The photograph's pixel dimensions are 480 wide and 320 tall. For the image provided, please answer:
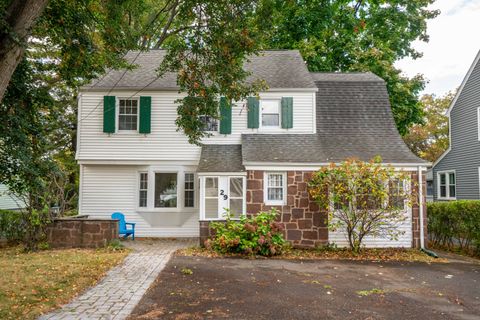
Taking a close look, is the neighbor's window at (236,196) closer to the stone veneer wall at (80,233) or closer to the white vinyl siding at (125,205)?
the white vinyl siding at (125,205)

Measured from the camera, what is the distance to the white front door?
40.4 ft

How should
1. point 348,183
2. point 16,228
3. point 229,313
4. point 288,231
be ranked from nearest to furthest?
point 229,313 → point 348,183 → point 288,231 → point 16,228

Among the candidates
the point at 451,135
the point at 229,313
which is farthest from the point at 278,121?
the point at 451,135

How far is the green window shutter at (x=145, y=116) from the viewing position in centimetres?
1398

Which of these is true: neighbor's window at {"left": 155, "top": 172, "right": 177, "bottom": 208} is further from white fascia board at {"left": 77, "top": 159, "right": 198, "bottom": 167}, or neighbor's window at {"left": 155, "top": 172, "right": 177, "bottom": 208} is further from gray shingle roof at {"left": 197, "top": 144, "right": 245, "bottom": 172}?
gray shingle roof at {"left": 197, "top": 144, "right": 245, "bottom": 172}

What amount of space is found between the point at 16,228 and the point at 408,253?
42.4ft

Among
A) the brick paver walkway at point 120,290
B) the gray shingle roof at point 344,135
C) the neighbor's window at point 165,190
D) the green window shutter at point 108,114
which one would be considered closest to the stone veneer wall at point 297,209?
the gray shingle roof at point 344,135

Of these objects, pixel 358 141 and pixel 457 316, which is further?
pixel 358 141

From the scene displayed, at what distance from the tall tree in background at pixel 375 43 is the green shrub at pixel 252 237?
437 inches

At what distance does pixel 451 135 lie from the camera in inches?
777

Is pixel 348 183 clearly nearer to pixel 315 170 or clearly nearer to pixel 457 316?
pixel 315 170

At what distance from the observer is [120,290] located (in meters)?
6.73

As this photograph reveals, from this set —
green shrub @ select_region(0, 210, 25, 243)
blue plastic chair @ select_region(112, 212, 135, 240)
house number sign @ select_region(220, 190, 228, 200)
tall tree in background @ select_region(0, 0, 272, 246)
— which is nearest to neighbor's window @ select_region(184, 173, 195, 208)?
blue plastic chair @ select_region(112, 212, 135, 240)

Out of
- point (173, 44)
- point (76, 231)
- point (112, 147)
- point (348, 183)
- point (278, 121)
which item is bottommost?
point (76, 231)
